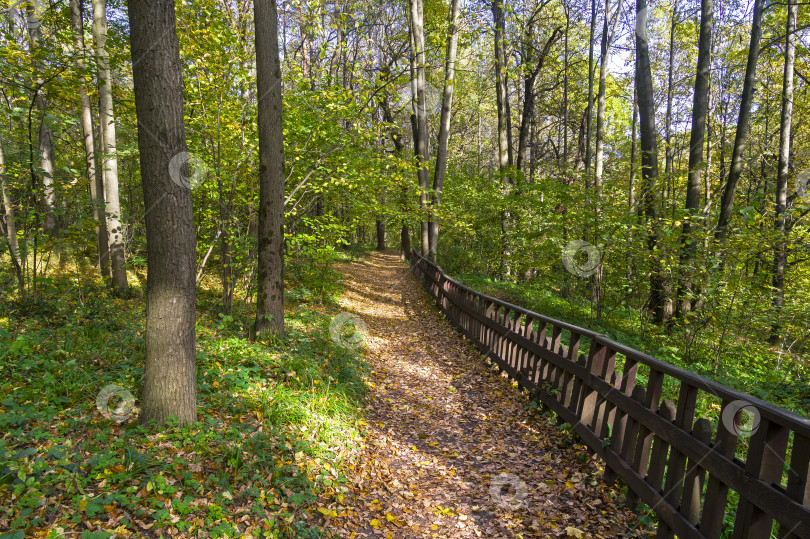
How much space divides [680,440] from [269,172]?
584cm

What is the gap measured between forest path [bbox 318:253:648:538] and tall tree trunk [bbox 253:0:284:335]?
6.68 ft

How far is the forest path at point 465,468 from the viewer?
3.41 m

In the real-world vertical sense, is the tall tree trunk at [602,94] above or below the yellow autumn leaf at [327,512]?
above

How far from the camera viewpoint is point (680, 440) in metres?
2.85

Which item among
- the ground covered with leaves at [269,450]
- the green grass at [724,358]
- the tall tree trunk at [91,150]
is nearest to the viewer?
the ground covered with leaves at [269,450]

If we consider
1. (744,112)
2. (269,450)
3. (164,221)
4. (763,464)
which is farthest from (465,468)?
(744,112)

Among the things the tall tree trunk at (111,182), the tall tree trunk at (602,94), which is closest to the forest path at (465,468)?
the tall tree trunk at (111,182)

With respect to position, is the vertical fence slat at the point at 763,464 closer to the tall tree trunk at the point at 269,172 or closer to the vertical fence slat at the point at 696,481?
the vertical fence slat at the point at 696,481

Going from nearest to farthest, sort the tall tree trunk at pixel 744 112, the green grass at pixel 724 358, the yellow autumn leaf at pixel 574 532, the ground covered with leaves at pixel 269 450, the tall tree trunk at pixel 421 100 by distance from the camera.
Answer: the ground covered with leaves at pixel 269 450 < the yellow autumn leaf at pixel 574 532 < the green grass at pixel 724 358 < the tall tree trunk at pixel 744 112 < the tall tree trunk at pixel 421 100

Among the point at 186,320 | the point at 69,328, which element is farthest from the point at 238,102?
the point at 186,320

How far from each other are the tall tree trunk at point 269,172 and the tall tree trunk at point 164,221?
247 cm

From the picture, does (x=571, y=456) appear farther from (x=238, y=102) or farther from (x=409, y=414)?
(x=238, y=102)

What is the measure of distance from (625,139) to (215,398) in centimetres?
2326

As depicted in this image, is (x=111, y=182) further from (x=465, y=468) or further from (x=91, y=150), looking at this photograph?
(x=465, y=468)
